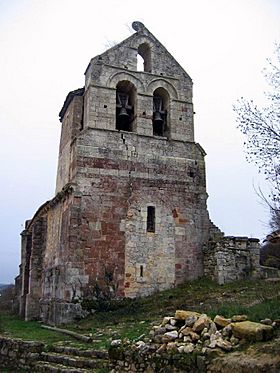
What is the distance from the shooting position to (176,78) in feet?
66.9

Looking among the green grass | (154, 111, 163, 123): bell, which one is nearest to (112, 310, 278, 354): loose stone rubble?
the green grass

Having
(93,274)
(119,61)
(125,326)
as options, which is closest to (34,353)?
(125,326)

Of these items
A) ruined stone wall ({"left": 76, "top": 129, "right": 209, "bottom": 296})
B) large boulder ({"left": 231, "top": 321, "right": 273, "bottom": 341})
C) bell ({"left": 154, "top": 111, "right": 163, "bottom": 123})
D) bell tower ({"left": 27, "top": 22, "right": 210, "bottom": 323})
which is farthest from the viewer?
bell ({"left": 154, "top": 111, "right": 163, "bottom": 123})

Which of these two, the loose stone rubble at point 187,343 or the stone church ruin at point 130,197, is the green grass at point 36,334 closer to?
the stone church ruin at point 130,197

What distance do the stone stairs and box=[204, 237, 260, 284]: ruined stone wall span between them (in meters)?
7.90

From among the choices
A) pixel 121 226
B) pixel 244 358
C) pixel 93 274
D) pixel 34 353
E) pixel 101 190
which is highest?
pixel 101 190

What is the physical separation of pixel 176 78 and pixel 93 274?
9.55 metres

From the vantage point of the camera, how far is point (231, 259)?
58.0 ft

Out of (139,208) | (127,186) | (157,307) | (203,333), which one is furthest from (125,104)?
(203,333)

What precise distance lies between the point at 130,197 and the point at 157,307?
15.0ft

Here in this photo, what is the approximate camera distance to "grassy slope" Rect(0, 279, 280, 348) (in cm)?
1217

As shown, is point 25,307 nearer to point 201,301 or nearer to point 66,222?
point 66,222

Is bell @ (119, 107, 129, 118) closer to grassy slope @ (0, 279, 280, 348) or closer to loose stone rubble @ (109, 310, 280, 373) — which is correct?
grassy slope @ (0, 279, 280, 348)

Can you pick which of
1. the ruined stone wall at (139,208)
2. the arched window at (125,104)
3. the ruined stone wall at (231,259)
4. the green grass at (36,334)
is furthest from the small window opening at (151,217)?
the green grass at (36,334)
